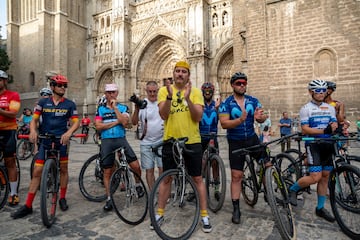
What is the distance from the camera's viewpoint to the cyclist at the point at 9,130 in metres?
3.87

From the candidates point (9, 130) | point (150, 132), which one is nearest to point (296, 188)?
point (150, 132)

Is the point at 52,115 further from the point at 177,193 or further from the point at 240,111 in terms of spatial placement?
the point at 240,111

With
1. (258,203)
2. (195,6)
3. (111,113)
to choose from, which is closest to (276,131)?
(258,203)

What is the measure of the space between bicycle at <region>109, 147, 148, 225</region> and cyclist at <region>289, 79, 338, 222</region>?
1.97 m

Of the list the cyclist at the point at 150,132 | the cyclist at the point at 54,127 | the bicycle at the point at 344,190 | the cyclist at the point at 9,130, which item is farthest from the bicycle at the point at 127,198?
the bicycle at the point at 344,190

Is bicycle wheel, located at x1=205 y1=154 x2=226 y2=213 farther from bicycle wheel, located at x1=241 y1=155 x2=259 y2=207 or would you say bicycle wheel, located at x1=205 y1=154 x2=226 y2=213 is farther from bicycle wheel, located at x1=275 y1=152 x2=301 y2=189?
bicycle wheel, located at x1=275 y1=152 x2=301 y2=189

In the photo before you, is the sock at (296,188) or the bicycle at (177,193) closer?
the bicycle at (177,193)

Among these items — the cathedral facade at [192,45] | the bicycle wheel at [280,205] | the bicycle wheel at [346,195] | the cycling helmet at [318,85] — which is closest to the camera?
the bicycle wheel at [280,205]

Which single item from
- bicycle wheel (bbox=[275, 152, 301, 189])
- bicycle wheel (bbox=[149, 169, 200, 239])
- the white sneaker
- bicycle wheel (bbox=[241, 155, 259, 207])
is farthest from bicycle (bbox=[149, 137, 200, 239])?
bicycle wheel (bbox=[275, 152, 301, 189])

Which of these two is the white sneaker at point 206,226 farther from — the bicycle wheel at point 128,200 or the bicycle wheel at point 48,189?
the bicycle wheel at point 48,189

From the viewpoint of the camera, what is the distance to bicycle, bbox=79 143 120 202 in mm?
4164

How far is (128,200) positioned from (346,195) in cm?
278

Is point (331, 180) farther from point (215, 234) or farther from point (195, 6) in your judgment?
point (195, 6)

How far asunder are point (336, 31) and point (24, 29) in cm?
2965
